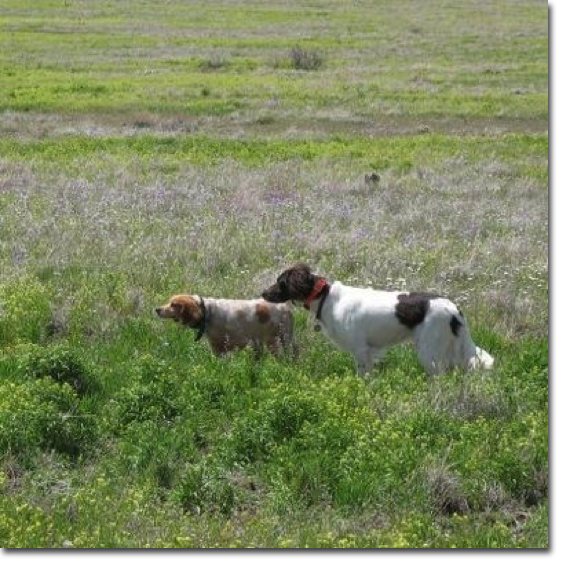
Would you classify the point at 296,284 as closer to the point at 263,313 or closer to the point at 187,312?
the point at 263,313

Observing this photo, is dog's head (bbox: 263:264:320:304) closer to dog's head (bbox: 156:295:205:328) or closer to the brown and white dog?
the brown and white dog

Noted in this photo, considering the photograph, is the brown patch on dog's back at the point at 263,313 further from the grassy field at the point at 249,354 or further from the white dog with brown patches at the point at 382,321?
the grassy field at the point at 249,354

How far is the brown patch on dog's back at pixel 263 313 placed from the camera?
9.37m

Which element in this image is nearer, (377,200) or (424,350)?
(424,350)

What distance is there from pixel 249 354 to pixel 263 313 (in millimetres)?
810

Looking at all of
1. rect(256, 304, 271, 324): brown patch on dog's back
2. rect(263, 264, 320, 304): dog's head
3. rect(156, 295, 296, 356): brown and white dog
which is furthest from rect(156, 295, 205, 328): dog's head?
rect(263, 264, 320, 304): dog's head

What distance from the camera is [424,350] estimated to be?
27.8 feet

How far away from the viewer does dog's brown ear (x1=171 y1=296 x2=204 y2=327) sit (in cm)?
908

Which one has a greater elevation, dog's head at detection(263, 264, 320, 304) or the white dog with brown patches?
dog's head at detection(263, 264, 320, 304)

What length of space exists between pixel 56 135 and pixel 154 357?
53.5ft

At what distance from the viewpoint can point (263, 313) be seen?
9.38 m

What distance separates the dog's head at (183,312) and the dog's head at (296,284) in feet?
2.40
